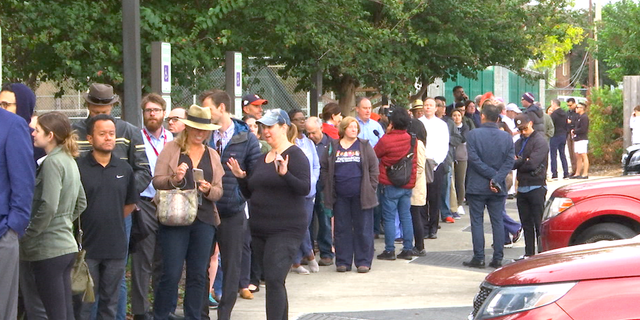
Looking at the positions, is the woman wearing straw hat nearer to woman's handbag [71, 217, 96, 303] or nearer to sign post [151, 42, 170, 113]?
woman's handbag [71, 217, 96, 303]

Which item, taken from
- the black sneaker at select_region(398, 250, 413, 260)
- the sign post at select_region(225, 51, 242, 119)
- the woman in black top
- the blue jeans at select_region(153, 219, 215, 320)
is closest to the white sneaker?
the black sneaker at select_region(398, 250, 413, 260)

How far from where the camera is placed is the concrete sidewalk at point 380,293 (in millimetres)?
9164

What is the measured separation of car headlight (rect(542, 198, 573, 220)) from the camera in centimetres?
1018

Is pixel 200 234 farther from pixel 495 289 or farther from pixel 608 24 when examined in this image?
pixel 608 24

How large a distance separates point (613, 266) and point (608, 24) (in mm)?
24253

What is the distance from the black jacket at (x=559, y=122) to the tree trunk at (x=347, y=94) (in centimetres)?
709

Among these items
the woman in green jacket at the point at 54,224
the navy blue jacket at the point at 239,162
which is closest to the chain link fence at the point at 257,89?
the navy blue jacket at the point at 239,162

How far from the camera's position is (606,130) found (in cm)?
2672

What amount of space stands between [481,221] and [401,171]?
42.8 inches

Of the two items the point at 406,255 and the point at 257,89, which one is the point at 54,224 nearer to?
the point at 406,255

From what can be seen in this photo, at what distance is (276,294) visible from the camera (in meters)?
7.57

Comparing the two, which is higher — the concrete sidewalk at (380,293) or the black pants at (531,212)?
the black pants at (531,212)

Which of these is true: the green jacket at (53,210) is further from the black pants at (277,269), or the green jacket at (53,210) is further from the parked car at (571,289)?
the parked car at (571,289)

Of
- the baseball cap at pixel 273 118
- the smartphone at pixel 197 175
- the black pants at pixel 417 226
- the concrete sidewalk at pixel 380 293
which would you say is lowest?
the concrete sidewalk at pixel 380 293
